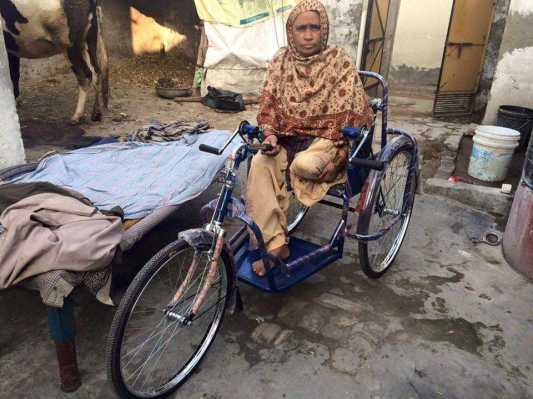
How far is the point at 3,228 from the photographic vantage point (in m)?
2.34

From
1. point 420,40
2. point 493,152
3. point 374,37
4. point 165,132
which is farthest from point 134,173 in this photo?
point 420,40

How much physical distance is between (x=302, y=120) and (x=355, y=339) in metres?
1.38

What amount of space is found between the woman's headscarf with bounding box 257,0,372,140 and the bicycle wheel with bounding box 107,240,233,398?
1112 millimetres

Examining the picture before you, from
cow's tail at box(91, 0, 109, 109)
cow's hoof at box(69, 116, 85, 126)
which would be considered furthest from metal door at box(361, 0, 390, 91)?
cow's hoof at box(69, 116, 85, 126)

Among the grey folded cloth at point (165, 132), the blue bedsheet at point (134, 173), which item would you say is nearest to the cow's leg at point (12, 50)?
the grey folded cloth at point (165, 132)

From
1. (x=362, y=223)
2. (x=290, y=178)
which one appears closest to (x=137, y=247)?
(x=290, y=178)

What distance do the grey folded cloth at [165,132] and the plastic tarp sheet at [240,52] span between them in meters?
3.40

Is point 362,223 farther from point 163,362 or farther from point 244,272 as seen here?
point 163,362

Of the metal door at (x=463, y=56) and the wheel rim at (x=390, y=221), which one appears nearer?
the wheel rim at (x=390, y=221)

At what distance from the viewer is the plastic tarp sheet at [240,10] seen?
7543 mm

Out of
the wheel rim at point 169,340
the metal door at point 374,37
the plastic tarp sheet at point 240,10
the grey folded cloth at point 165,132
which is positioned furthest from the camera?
the metal door at point 374,37

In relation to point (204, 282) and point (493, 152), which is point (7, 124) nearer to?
point (204, 282)

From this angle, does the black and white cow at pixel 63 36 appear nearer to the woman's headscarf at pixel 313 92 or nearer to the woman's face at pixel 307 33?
the woman's headscarf at pixel 313 92

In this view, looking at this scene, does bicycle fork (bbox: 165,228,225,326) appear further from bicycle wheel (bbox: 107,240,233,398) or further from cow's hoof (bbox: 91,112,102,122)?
cow's hoof (bbox: 91,112,102,122)
